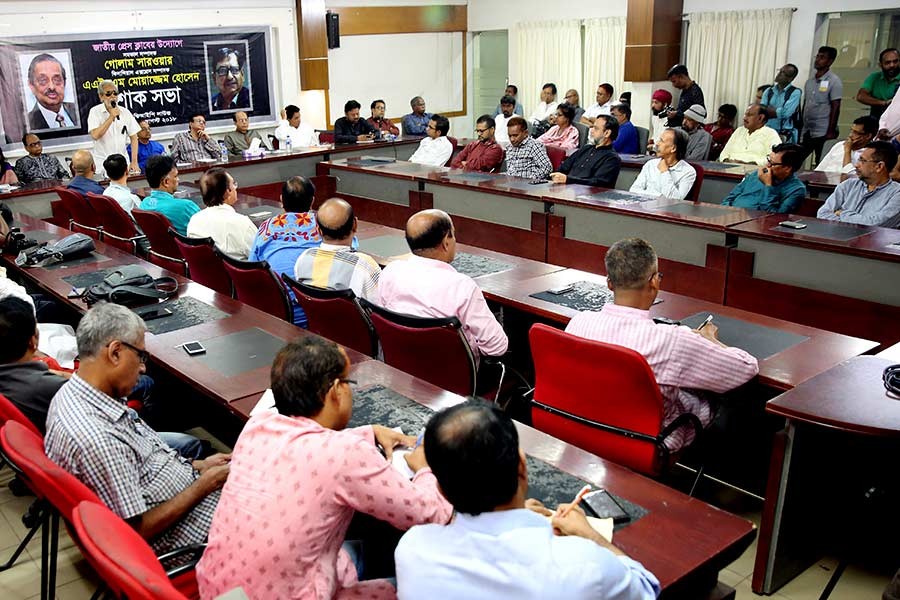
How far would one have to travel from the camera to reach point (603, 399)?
8.07 ft

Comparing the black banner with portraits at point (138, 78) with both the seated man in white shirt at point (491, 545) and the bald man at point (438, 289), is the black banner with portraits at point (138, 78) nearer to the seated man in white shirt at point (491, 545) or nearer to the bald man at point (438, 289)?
the bald man at point (438, 289)

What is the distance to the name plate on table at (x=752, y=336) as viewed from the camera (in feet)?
8.98

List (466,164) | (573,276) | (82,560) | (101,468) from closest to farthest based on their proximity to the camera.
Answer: (101,468) → (82,560) → (573,276) → (466,164)

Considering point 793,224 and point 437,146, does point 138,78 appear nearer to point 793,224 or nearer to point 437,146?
point 437,146

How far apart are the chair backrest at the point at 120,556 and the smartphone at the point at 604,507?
2.82ft

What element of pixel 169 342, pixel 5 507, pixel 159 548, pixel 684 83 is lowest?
pixel 5 507

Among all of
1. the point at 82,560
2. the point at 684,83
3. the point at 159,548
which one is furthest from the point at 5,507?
the point at 684,83

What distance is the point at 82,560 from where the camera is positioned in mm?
2746

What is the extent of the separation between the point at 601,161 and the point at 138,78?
5.80 meters

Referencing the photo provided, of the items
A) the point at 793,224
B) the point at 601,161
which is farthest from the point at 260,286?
the point at 601,161

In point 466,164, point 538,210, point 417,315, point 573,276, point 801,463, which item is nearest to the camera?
point 801,463

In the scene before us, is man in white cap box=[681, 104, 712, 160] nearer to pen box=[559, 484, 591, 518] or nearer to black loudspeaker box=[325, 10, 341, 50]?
black loudspeaker box=[325, 10, 341, 50]

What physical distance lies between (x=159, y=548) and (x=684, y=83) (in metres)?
8.02

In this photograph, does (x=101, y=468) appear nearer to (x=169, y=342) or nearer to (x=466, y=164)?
(x=169, y=342)
